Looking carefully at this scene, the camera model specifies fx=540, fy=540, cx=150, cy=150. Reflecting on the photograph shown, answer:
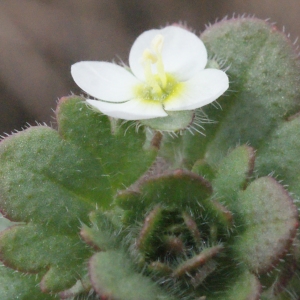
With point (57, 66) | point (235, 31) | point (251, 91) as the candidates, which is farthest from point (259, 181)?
point (57, 66)

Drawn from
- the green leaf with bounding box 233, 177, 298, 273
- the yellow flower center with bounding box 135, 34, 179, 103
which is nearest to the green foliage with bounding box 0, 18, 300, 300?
the green leaf with bounding box 233, 177, 298, 273

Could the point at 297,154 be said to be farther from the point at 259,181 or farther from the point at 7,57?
the point at 7,57

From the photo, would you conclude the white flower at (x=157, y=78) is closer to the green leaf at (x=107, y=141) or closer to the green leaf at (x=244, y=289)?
the green leaf at (x=107, y=141)

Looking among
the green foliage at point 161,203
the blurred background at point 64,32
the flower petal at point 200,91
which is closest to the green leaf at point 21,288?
the green foliage at point 161,203

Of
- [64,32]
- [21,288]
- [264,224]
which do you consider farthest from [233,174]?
[64,32]

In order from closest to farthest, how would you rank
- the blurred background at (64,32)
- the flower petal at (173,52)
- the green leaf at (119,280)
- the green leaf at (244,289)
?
1. the green leaf at (119,280)
2. the green leaf at (244,289)
3. the flower petal at (173,52)
4. the blurred background at (64,32)

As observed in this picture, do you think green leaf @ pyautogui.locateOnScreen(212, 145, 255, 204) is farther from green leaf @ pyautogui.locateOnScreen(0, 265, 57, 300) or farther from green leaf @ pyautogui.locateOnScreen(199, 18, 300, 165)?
green leaf @ pyautogui.locateOnScreen(0, 265, 57, 300)
